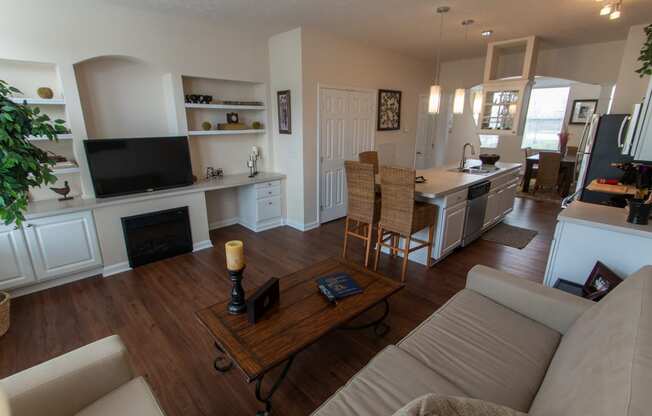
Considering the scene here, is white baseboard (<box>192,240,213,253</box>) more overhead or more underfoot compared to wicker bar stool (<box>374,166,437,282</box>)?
more underfoot

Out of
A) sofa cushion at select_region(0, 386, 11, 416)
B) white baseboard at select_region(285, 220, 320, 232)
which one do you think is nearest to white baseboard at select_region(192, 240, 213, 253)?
white baseboard at select_region(285, 220, 320, 232)

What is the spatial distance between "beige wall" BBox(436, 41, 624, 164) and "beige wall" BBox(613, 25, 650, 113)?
66cm

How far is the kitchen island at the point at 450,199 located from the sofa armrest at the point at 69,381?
2626 millimetres

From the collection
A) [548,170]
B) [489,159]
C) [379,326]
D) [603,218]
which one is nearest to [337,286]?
[379,326]

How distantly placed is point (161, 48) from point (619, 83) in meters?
5.42

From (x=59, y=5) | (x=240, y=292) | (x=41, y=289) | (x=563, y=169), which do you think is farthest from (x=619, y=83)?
(x=41, y=289)

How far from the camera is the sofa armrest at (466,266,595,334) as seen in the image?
1.67 metres

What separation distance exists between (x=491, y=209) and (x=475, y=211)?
648 millimetres

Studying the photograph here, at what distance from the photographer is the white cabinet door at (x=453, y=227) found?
3.32 metres

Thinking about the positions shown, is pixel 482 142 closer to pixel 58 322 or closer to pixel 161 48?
pixel 161 48

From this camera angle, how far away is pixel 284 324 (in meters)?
1.75

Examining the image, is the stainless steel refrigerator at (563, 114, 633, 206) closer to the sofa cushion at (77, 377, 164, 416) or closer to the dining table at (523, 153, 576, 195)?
the dining table at (523, 153, 576, 195)

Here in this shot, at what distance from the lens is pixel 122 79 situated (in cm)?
346

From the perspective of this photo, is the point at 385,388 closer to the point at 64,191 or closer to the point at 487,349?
the point at 487,349
